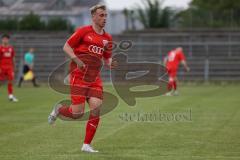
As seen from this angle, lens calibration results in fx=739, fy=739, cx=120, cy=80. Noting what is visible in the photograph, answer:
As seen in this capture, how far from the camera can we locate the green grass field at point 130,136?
1095 centimetres

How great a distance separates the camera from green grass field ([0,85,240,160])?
10.9 metres

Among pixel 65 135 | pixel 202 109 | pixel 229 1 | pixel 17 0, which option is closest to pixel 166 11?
pixel 229 1

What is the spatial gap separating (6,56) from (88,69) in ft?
46.3

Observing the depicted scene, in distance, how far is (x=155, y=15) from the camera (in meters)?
51.5

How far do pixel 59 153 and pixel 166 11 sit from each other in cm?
4064

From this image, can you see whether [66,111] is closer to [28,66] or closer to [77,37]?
[77,37]

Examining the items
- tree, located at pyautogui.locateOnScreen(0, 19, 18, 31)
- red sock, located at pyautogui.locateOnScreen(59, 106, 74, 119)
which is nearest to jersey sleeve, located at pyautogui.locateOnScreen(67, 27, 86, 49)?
red sock, located at pyautogui.locateOnScreen(59, 106, 74, 119)

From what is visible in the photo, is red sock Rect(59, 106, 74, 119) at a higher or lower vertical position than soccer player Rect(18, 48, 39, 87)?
higher

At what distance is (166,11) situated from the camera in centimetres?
5109

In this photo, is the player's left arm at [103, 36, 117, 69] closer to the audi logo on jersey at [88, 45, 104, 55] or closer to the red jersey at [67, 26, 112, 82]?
the red jersey at [67, 26, 112, 82]

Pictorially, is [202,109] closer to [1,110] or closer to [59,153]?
[1,110]

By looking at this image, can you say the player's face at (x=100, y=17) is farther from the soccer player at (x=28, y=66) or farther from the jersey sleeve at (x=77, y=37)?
the soccer player at (x=28, y=66)

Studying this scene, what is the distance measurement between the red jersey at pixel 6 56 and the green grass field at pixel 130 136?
14.0 feet

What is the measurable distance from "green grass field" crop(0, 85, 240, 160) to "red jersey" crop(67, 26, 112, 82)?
126 centimetres
